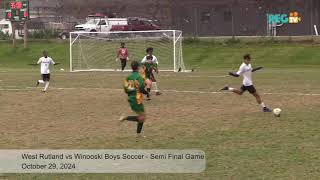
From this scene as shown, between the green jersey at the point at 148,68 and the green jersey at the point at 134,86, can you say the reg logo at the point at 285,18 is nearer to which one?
the green jersey at the point at 148,68

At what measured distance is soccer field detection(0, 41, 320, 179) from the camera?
392 inches

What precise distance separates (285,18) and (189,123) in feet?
135

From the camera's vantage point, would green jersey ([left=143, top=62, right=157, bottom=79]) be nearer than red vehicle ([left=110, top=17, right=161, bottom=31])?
Yes

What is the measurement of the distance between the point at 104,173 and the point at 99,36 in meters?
35.3

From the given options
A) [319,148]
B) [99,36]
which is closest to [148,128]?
[319,148]

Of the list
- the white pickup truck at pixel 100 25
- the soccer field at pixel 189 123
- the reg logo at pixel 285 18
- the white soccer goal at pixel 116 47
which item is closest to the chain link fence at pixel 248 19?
the reg logo at pixel 285 18

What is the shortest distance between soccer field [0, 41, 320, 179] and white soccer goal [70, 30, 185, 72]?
36.4ft

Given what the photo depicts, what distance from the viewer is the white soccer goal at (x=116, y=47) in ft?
129

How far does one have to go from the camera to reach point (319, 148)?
36.5 ft

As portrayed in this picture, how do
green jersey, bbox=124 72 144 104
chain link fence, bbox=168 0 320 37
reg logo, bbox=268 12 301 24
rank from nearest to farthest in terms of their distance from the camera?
green jersey, bbox=124 72 144 104 → reg logo, bbox=268 12 301 24 → chain link fence, bbox=168 0 320 37

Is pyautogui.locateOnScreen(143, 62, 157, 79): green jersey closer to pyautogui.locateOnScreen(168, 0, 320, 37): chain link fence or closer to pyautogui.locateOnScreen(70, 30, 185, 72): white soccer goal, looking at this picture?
pyautogui.locateOnScreen(70, 30, 185, 72): white soccer goal

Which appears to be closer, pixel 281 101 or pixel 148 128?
pixel 148 128

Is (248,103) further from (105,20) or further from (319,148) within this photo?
(105,20)

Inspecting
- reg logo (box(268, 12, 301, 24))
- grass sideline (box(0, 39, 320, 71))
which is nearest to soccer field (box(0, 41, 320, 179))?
grass sideline (box(0, 39, 320, 71))
